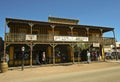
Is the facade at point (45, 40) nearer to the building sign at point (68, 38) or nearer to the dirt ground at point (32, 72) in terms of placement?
the building sign at point (68, 38)

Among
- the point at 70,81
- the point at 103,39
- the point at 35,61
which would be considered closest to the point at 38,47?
the point at 35,61

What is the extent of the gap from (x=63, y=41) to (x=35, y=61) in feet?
16.3

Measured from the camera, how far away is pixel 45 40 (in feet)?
67.0

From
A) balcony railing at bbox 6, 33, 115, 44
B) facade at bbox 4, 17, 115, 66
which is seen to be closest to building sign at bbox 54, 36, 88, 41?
facade at bbox 4, 17, 115, 66

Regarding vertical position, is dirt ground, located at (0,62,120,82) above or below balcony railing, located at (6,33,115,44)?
below

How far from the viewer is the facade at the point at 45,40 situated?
19219 millimetres

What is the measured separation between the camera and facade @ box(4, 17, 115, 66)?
63.1 ft

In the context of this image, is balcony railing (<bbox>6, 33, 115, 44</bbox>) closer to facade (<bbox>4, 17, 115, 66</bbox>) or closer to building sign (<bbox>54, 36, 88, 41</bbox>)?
facade (<bbox>4, 17, 115, 66</bbox>)

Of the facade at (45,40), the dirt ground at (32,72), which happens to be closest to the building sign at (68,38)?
the facade at (45,40)

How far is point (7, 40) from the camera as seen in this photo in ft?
60.2

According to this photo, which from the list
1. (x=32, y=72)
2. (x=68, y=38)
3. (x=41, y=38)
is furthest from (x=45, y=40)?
(x=32, y=72)

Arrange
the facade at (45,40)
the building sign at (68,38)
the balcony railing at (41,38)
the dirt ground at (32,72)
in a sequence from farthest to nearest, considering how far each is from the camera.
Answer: the building sign at (68,38)
the facade at (45,40)
the balcony railing at (41,38)
the dirt ground at (32,72)

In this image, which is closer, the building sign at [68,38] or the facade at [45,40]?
the facade at [45,40]

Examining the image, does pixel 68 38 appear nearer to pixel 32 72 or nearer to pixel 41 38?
pixel 41 38
